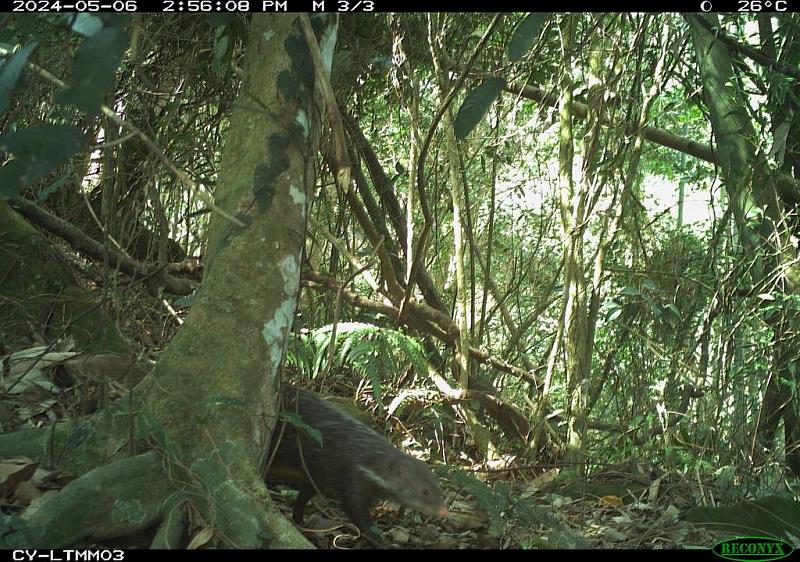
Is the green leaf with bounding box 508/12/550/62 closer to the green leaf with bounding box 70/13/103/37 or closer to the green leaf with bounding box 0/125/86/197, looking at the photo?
the green leaf with bounding box 70/13/103/37

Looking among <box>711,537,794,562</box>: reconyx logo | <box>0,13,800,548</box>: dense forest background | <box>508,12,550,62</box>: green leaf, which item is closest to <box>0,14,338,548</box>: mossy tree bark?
<box>0,13,800,548</box>: dense forest background

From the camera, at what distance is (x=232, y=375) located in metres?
2.63

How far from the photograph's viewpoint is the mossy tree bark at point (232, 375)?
238 cm

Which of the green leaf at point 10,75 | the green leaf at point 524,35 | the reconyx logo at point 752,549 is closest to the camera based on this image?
the green leaf at point 10,75

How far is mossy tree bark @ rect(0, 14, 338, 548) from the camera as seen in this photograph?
2377 millimetres

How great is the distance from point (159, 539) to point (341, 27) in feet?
10.8

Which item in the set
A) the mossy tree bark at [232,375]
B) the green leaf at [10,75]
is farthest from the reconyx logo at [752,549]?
the green leaf at [10,75]

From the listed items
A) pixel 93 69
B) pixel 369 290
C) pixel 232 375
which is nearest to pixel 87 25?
pixel 93 69

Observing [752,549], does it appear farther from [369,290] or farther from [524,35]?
[369,290]

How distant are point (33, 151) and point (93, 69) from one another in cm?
29

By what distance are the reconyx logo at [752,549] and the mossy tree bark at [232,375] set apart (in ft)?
6.32

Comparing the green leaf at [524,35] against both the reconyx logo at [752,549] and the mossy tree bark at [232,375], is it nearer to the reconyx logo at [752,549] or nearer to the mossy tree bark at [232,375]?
the mossy tree bark at [232,375]

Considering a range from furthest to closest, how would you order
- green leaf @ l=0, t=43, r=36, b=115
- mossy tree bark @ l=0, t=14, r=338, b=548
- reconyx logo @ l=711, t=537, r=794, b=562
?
reconyx logo @ l=711, t=537, r=794, b=562, mossy tree bark @ l=0, t=14, r=338, b=548, green leaf @ l=0, t=43, r=36, b=115

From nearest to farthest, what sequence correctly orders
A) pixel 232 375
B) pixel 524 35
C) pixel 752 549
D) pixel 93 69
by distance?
pixel 93 69 < pixel 524 35 < pixel 232 375 < pixel 752 549
